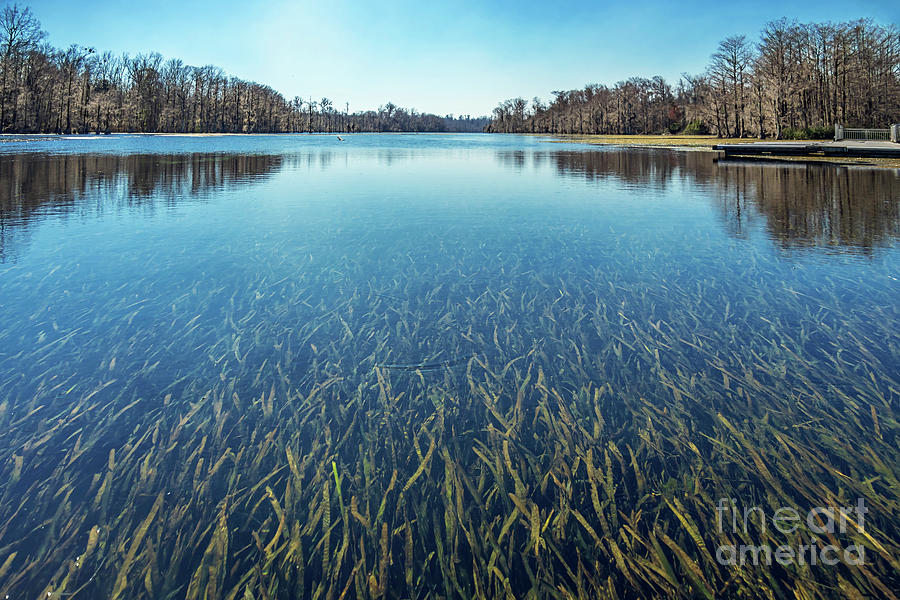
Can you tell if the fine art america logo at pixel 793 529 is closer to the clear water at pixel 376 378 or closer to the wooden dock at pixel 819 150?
the clear water at pixel 376 378

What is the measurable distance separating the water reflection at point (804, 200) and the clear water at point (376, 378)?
0.82 feet

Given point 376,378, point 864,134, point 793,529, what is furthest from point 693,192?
point 864,134

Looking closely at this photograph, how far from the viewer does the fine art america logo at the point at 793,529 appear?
2236 millimetres

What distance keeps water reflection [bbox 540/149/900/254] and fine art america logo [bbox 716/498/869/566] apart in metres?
7.36

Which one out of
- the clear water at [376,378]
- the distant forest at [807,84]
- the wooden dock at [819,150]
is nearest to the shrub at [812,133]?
the distant forest at [807,84]

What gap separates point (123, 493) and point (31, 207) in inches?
520

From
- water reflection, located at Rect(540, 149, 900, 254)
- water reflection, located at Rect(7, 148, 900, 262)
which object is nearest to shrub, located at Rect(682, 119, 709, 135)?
water reflection, located at Rect(540, 149, 900, 254)

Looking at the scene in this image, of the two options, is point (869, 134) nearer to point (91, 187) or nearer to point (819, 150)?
point (819, 150)

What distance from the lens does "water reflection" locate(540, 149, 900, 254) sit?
30.5 ft

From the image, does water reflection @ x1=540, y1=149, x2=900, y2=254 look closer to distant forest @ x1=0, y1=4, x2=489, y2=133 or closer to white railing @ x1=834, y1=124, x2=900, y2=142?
white railing @ x1=834, y1=124, x2=900, y2=142

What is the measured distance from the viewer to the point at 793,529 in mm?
2387

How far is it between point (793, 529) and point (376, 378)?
9.05 feet

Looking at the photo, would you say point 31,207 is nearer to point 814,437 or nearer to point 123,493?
point 123,493

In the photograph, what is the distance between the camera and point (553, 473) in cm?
279
